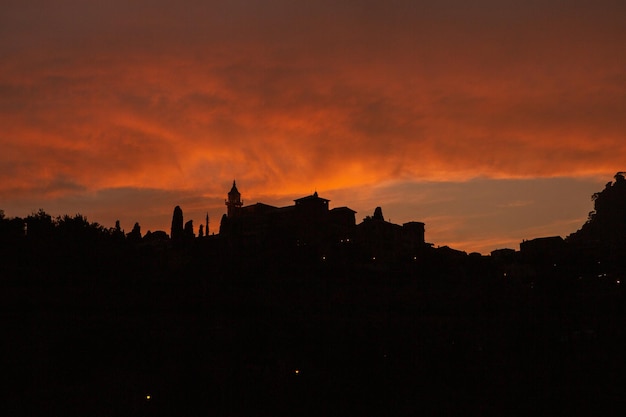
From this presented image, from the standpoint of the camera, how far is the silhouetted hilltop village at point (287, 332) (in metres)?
54.3

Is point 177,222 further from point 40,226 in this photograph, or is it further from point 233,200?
point 233,200

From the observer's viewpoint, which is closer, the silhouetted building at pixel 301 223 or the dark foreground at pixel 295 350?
the dark foreground at pixel 295 350

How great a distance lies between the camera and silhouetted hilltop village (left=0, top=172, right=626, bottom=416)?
54.3 meters

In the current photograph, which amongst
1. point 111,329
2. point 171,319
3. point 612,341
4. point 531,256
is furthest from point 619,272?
point 111,329

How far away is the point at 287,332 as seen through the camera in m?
65.6

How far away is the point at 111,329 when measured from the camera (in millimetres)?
60250

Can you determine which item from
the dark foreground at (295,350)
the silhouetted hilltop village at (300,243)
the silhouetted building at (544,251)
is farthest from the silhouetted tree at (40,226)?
the silhouetted building at (544,251)

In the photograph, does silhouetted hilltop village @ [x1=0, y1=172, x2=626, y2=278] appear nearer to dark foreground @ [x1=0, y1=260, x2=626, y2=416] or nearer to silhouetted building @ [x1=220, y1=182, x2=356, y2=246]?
silhouetted building @ [x1=220, y1=182, x2=356, y2=246]

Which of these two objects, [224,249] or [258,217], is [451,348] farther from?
[258,217]

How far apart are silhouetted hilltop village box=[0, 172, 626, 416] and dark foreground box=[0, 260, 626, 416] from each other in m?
0.17

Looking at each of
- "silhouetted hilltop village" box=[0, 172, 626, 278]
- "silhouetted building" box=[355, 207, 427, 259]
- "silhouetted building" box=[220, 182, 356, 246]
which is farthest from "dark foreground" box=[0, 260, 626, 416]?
"silhouetted building" box=[355, 207, 427, 259]

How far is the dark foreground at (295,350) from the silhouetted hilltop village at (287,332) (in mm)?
171

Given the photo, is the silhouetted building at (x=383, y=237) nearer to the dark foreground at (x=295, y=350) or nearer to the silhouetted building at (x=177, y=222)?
the silhouetted building at (x=177, y=222)

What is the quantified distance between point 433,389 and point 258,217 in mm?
83193
